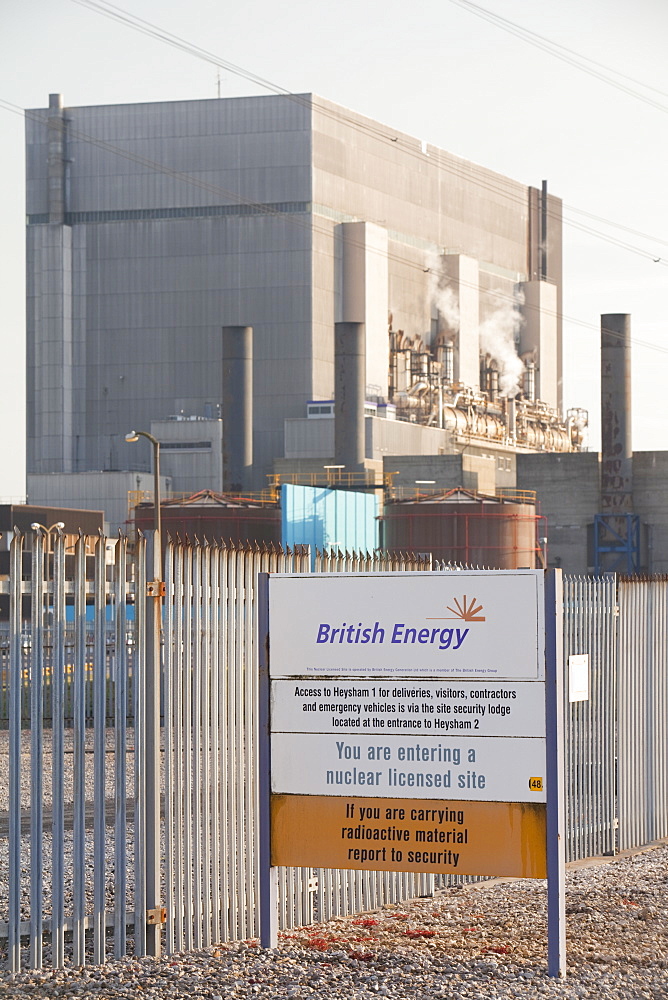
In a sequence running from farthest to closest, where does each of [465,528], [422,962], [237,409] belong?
[237,409]
[465,528]
[422,962]

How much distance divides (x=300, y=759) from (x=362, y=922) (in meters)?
1.64

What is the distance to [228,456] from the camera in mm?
69688

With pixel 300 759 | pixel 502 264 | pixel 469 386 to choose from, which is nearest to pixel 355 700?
pixel 300 759

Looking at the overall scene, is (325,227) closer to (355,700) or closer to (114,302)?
(114,302)

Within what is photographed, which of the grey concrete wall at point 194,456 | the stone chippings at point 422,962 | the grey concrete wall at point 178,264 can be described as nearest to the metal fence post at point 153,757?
the stone chippings at point 422,962

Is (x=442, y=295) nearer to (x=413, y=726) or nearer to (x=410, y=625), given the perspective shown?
(x=410, y=625)

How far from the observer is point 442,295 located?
9219 cm

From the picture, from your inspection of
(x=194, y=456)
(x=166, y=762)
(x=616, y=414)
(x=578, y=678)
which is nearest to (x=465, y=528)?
(x=616, y=414)

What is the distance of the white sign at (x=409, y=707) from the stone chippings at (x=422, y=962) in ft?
4.31

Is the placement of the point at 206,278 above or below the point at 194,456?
above

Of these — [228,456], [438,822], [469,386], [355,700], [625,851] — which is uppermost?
[469,386]

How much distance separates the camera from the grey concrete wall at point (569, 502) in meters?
68.1

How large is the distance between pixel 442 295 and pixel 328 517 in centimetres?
3644

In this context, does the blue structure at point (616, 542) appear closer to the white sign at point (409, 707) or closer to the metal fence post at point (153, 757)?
the white sign at point (409, 707)
